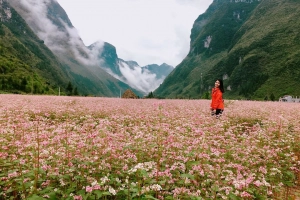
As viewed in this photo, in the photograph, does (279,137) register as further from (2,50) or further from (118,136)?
(2,50)

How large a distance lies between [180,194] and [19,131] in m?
4.77

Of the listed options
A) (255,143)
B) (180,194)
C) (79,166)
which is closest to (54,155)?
(79,166)

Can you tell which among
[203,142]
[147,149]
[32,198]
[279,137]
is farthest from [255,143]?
[32,198]

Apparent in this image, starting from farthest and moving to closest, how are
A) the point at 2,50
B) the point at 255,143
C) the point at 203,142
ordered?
the point at 2,50
the point at 255,143
the point at 203,142

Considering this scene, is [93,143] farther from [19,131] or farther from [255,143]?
[255,143]

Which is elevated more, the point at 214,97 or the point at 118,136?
the point at 214,97

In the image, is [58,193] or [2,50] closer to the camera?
[58,193]

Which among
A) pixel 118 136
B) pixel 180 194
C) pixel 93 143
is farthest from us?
pixel 118 136

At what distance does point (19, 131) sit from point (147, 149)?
3.52 m

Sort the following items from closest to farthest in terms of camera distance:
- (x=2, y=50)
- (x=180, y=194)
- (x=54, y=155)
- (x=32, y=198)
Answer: (x=32, y=198), (x=180, y=194), (x=54, y=155), (x=2, y=50)

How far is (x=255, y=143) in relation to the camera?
8.16 m

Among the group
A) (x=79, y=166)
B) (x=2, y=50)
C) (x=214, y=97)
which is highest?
(x=2, y=50)

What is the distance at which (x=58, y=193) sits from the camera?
15.1 feet

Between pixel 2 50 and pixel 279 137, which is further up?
pixel 2 50
